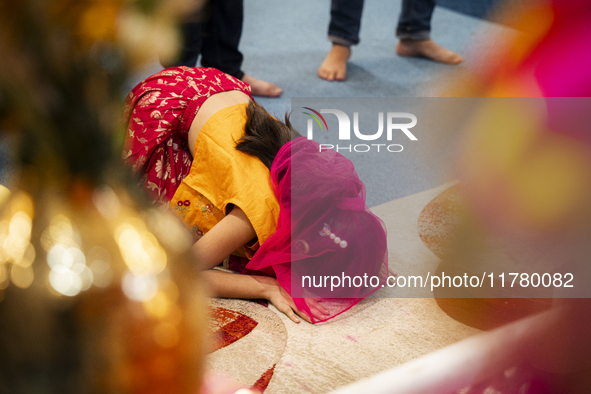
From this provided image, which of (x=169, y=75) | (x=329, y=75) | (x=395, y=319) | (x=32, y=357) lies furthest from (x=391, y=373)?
(x=329, y=75)

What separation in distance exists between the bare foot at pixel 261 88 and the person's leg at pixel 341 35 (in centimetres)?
34

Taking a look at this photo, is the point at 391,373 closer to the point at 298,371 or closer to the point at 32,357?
the point at 32,357

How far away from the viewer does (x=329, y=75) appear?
228 cm

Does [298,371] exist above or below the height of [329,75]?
below

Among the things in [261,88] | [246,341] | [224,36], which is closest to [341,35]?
[261,88]

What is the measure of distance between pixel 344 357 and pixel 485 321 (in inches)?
13.1

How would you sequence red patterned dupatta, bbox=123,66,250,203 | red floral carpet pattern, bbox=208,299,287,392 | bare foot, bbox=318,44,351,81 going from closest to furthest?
1. red floral carpet pattern, bbox=208,299,287,392
2. red patterned dupatta, bbox=123,66,250,203
3. bare foot, bbox=318,44,351,81

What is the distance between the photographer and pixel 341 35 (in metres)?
2.37

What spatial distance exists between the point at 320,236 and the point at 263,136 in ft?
0.90

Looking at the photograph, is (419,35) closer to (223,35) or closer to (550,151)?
A: (223,35)

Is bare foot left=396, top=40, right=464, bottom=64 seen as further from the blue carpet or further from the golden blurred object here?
the golden blurred object

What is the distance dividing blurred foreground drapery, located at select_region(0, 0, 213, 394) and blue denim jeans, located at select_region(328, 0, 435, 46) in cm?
235

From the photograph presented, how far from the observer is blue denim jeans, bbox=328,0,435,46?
2.31 metres

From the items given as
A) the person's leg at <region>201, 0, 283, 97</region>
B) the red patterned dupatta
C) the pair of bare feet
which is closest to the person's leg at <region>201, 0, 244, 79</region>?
the person's leg at <region>201, 0, 283, 97</region>
